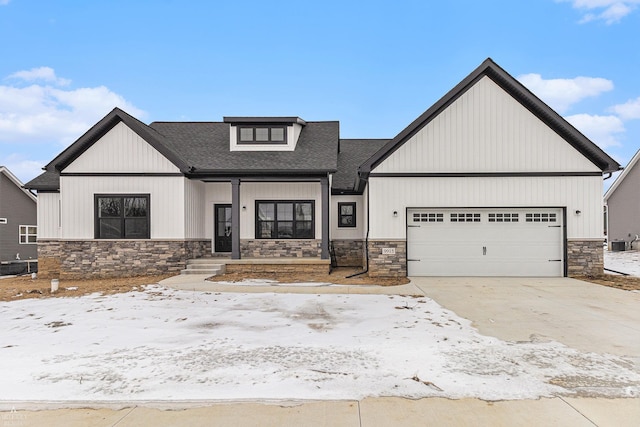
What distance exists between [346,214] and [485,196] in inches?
231

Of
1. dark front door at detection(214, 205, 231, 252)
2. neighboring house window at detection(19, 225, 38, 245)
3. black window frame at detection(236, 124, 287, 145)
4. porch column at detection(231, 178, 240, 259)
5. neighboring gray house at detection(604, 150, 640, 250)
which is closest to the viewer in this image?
porch column at detection(231, 178, 240, 259)

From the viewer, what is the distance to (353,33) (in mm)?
24500

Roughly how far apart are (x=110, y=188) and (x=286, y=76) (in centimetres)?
1947

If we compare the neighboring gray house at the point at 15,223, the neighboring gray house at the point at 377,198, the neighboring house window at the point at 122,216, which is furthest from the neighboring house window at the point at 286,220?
the neighboring gray house at the point at 15,223

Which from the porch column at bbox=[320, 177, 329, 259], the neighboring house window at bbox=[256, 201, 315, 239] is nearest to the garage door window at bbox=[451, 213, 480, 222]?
the porch column at bbox=[320, 177, 329, 259]

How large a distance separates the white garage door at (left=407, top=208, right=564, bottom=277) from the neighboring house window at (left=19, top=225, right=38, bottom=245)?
2238 cm

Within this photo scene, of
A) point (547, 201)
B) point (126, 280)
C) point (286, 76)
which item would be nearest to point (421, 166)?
point (547, 201)

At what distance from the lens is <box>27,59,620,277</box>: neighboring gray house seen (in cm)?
1202

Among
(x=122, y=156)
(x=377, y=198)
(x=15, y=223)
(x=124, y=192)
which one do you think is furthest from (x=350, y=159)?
(x=15, y=223)

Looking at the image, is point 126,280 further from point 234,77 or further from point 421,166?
point 234,77

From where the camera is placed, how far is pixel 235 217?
13.6 m

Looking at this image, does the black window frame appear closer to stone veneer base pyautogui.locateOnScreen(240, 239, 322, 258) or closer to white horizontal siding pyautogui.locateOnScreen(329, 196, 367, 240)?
white horizontal siding pyautogui.locateOnScreen(329, 196, 367, 240)

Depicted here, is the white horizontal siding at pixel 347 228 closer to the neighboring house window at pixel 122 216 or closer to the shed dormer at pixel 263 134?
the shed dormer at pixel 263 134

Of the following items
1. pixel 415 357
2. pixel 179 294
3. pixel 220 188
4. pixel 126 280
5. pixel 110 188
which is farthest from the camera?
pixel 220 188
